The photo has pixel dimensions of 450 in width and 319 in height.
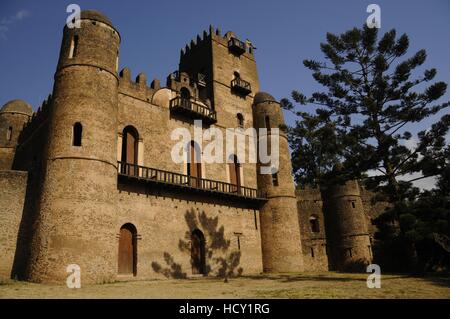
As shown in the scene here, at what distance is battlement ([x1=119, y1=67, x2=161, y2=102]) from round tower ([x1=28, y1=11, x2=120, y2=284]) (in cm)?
178

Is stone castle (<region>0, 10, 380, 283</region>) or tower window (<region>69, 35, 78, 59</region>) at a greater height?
tower window (<region>69, 35, 78, 59</region>)

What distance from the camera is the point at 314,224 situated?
29.8 m

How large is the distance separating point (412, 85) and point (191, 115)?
12603 millimetres

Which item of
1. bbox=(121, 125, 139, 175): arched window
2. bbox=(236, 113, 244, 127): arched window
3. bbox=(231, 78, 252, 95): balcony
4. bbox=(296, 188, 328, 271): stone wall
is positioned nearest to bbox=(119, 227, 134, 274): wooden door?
bbox=(121, 125, 139, 175): arched window

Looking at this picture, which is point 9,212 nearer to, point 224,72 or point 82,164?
point 82,164

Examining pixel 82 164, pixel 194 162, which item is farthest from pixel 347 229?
pixel 82 164

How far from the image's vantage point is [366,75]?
2003 centimetres

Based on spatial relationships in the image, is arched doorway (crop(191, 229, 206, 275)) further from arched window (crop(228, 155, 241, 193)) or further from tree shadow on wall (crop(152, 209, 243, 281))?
arched window (crop(228, 155, 241, 193))

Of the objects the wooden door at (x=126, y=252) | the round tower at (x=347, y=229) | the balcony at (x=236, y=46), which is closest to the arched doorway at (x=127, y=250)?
the wooden door at (x=126, y=252)

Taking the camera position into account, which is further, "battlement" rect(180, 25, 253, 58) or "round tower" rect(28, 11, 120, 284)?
"battlement" rect(180, 25, 253, 58)

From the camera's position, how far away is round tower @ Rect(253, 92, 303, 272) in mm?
24297
